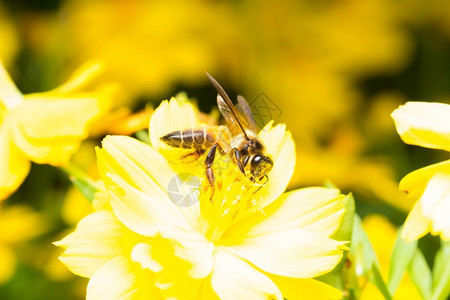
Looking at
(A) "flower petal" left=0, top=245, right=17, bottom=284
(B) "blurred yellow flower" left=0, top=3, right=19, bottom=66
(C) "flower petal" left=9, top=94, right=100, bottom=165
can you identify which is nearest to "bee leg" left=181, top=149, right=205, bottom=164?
(C) "flower petal" left=9, top=94, right=100, bottom=165

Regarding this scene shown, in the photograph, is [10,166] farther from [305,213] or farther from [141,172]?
[305,213]

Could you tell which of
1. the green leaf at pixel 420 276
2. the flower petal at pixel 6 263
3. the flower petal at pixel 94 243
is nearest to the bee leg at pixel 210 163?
the flower petal at pixel 94 243

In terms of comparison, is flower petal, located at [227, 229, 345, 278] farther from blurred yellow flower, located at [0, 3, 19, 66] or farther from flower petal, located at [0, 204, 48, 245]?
blurred yellow flower, located at [0, 3, 19, 66]

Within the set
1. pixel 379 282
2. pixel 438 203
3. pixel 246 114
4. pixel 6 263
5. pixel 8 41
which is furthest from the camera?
pixel 8 41

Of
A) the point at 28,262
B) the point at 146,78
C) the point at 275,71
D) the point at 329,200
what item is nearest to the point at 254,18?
the point at 275,71

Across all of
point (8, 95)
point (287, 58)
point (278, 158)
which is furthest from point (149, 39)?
point (278, 158)

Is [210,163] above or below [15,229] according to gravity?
above
